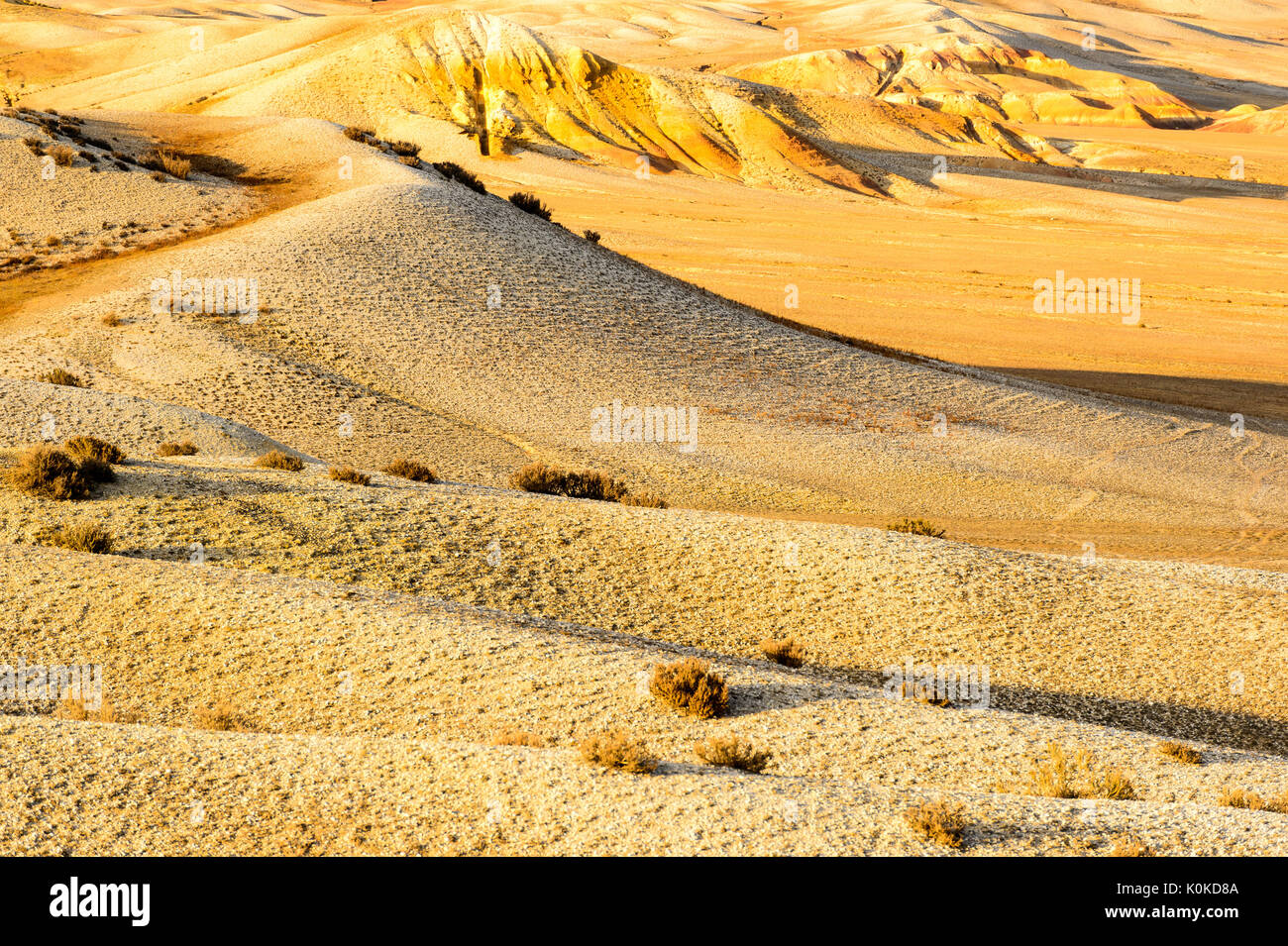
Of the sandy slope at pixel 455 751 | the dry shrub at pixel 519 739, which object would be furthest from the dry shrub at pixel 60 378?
the dry shrub at pixel 519 739

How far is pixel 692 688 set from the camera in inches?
324

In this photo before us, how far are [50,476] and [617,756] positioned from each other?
9032 mm

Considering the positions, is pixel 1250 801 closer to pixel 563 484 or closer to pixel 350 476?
pixel 350 476

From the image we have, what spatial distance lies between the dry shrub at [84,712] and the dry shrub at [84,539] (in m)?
3.03

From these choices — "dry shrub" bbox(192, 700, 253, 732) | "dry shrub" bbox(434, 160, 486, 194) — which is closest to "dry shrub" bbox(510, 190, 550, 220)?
"dry shrub" bbox(434, 160, 486, 194)

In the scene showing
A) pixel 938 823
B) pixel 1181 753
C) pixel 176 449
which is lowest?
pixel 1181 753

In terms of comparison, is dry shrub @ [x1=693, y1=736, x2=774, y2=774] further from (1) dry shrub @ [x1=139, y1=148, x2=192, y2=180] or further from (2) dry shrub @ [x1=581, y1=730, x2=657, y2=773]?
(1) dry shrub @ [x1=139, y1=148, x2=192, y2=180]

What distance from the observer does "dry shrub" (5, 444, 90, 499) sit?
11875 millimetres

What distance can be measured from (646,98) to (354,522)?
66.3 metres

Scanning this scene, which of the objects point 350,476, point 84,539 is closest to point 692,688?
point 84,539

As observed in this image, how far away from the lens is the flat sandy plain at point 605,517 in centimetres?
617

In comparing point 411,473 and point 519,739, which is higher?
point 411,473

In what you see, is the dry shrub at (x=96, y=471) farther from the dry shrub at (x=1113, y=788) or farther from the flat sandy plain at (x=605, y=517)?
the dry shrub at (x=1113, y=788)
